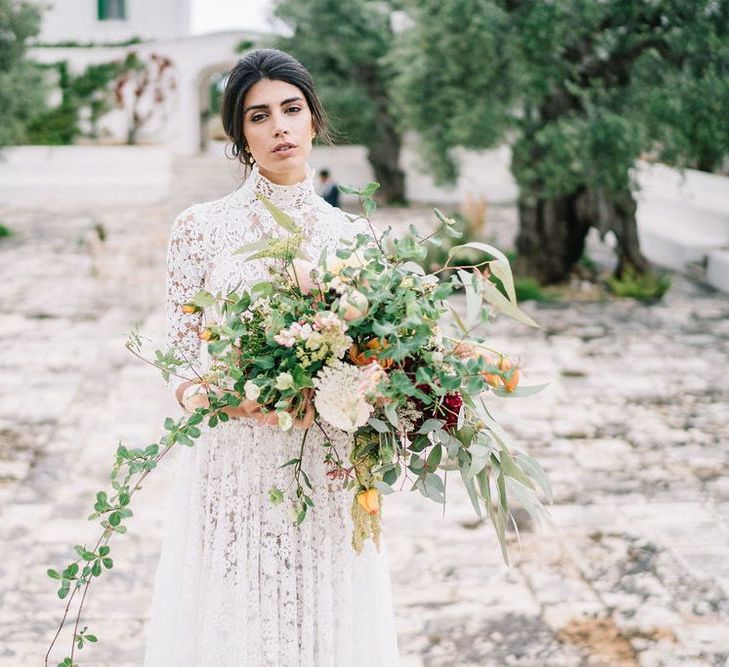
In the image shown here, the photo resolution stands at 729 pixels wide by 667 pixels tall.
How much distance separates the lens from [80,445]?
6180mm

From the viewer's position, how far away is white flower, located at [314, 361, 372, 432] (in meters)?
1.87

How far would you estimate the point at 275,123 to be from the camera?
7.48 ft

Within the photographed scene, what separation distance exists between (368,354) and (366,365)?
3cm

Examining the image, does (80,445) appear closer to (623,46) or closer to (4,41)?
(623,46)

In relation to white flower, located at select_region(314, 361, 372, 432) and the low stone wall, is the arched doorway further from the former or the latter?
white flower, located at select_region(314, 361, 372, 432)

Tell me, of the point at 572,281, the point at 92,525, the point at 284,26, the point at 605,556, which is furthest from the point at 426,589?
the point at 284,26

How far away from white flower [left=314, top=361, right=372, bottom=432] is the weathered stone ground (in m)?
0.72

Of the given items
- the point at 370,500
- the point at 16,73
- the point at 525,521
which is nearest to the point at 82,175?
the point at 16,73

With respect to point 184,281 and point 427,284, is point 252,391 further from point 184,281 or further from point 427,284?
point 184,281

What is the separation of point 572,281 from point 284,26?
11.4 m

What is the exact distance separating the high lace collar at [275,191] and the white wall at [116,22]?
27.0 metres

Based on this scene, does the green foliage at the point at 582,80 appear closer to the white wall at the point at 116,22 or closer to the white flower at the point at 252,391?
the white flower at the point at 252,391

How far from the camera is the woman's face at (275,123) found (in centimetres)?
230

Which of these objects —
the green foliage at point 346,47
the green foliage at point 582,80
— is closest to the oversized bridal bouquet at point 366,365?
the green foliage at point 582,80
